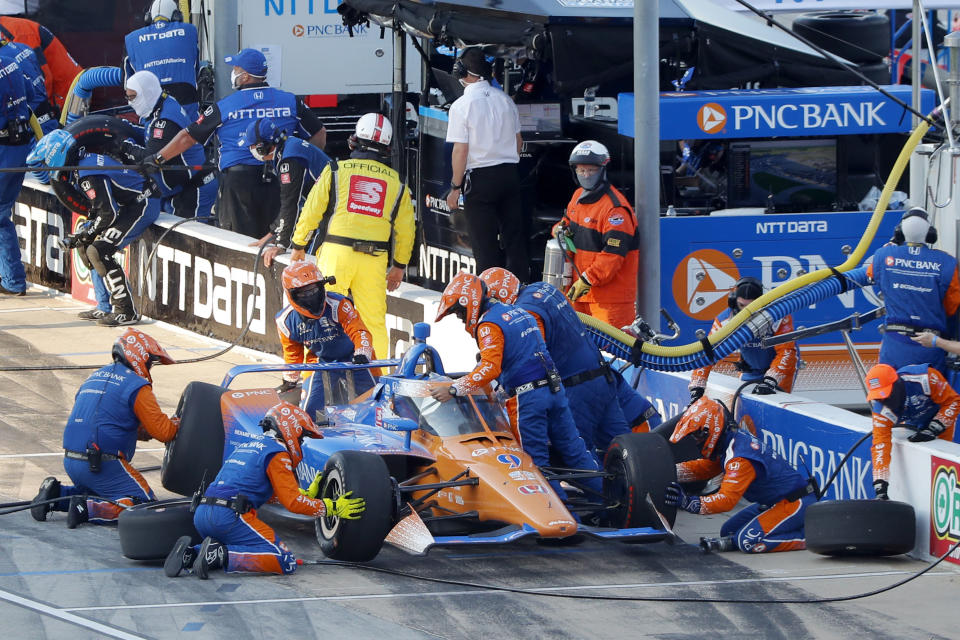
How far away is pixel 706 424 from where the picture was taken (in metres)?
10.4

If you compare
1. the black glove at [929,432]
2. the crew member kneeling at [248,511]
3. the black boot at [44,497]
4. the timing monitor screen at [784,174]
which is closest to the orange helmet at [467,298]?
the crew member kneeling at [248,511]

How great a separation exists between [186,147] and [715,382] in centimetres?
689

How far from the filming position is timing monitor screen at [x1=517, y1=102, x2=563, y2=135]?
14.9 metres

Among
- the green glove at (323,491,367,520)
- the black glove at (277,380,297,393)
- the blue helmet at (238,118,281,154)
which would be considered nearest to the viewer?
the green glove at (323,491,367,520)

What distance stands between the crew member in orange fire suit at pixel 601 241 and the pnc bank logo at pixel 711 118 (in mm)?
967

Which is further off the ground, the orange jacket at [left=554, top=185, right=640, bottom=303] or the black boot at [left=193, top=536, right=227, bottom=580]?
the orange jacket at [left=554, top=185, right=640, bottom=303]

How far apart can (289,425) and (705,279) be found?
480cm

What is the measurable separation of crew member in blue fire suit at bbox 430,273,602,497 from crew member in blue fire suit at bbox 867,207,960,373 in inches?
84.7

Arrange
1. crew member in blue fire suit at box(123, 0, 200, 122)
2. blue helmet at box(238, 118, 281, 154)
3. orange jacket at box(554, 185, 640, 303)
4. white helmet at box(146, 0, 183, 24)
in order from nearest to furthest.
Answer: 1. orange jacket at box(554, 185, 640, 303)
2. blue helmet at box(238, 118, 281, 154)
3. crew member in blue fire suit at box(123, 0, 200, 122)
4. white helmet at box(146, 0, 183, 24)

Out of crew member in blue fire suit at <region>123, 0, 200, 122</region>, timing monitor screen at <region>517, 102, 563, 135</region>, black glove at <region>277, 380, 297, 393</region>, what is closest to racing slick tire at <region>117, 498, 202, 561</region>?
black glove at <region>277, 380, 297, 393</region>

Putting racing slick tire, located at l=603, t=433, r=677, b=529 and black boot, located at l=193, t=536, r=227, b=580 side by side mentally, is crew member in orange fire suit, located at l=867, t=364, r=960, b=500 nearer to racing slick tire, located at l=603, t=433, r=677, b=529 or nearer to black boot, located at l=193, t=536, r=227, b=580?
racing slick tire, located at l=603, t=433, r=677, b=529

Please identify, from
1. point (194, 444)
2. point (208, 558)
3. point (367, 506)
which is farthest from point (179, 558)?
point (194, 444)

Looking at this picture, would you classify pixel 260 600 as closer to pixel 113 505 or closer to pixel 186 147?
pixel 113 505

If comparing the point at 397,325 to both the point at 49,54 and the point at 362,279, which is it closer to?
the point at 362,279
